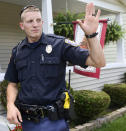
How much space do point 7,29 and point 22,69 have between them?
540cm

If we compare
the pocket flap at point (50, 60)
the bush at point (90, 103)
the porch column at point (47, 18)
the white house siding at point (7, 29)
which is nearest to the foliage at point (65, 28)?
the porch column at point (47, 18)

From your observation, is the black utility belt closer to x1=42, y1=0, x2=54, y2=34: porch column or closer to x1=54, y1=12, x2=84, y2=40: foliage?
x1=42, y1=0, x2=54, y2=34: porch column

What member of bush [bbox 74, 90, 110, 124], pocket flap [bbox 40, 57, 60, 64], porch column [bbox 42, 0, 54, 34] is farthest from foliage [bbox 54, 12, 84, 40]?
pocket flap [bbox 40, 57, 60, 64]

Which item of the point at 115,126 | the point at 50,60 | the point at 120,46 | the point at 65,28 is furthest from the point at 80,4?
the point at 50,60

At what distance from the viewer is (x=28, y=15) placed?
68.2 inches

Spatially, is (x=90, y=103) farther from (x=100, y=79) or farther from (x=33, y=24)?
(x=33, y=24)

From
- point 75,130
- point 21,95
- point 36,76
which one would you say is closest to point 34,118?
point 21,95

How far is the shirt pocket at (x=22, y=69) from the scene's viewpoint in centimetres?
177

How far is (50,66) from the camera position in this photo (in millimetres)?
1703

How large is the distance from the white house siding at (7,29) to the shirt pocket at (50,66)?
5.26m

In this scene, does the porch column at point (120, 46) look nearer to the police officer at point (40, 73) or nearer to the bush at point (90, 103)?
the bush at point (90, 103)

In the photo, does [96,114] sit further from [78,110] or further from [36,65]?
[36,65]

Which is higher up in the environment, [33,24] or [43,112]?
[33,24]

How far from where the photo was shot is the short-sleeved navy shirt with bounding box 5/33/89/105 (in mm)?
1687
